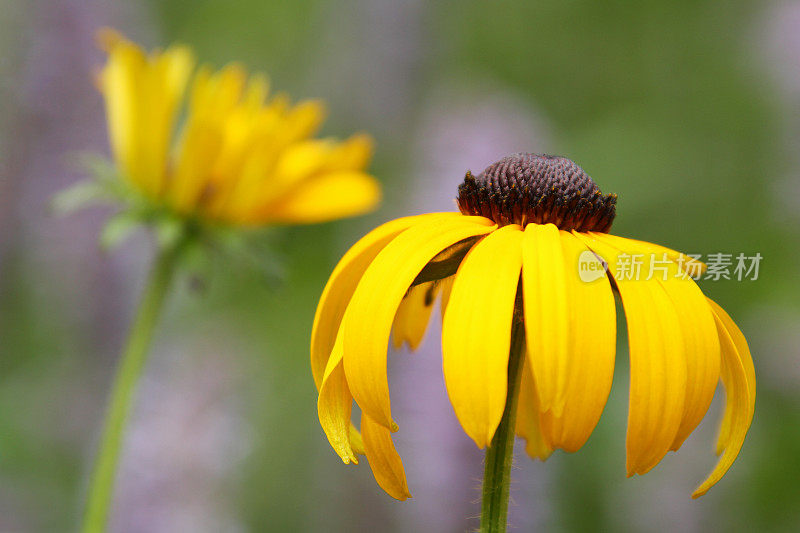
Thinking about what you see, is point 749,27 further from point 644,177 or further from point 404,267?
point 404,267

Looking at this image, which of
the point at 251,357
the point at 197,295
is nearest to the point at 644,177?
the point at 251,357

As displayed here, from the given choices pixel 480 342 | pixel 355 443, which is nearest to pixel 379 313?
pixel 480 342

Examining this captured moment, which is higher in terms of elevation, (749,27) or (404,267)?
(749,27)

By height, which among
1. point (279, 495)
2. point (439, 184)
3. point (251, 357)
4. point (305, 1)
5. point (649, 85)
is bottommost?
point (279, 495)

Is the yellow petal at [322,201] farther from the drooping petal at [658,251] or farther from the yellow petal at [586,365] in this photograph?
the yellow petal at [586,365]

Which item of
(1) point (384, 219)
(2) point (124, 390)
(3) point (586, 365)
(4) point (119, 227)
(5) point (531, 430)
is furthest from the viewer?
(1) point (384, 219)

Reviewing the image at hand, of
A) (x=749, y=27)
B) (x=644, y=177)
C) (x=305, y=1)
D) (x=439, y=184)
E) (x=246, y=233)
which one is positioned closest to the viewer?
(x=246, y=233)

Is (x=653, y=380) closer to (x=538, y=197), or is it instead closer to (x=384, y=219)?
(x=538, y=197)
